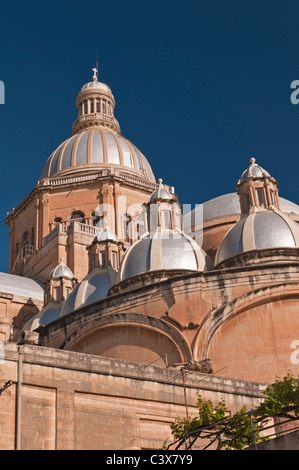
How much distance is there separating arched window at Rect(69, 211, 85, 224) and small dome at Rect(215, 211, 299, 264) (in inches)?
767

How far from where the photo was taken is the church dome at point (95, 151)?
4947 centimetres

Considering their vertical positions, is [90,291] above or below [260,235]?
above

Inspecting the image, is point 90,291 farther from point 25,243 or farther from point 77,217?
point 25,243

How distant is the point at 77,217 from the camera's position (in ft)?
156

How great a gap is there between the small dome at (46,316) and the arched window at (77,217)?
38.3ft

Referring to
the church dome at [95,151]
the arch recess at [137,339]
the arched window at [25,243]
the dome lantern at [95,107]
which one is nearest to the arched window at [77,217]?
the church dome at [95,151]

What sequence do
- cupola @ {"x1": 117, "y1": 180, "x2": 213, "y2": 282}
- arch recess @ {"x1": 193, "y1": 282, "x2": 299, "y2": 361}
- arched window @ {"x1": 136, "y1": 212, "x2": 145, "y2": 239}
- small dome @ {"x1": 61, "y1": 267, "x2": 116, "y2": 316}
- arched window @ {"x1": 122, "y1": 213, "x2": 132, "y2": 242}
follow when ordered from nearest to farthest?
arch recess @ {"x1": 193, "y1": 282, "x2": 299, "y2": 361} < cupola @ {"x1": 117, "y1": 180, "x2": 213, "y2": 282} < small dome @ {"x1": 61, "y1": 267, "x2": 116, "y2": 316} < arched window @ {"x1": 122, "y1": 213, "x2": 132, "y2": 242} < arched window @ {"x1": 136, "y1": 212, "x2": 145, "y2": 239}

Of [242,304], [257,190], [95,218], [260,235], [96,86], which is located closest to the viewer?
[242,304]

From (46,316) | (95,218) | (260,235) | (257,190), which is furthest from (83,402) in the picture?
(95,218)

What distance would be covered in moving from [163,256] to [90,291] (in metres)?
4.52

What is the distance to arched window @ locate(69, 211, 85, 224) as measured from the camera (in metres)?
47.1

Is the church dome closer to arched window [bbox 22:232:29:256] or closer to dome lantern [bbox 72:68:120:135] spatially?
dome lantern [bbox 72:68:120:135]


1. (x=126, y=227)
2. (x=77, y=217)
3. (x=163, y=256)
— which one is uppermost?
(x=77, y=217)

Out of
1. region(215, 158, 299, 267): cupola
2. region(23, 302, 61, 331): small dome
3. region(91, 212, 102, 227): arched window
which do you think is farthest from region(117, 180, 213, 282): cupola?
region(91, 212, 102, 227): arched window
